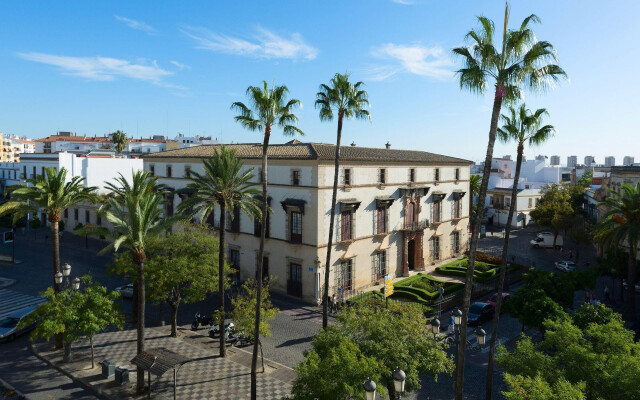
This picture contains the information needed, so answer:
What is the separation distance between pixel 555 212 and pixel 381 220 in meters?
26.5

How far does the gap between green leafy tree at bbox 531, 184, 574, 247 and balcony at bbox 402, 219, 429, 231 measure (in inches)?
730

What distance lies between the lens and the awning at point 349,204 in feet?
115

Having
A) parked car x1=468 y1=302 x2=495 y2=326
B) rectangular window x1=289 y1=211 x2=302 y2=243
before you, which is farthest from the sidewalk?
parked car x1=468 y1=302 x2=495 y2=326

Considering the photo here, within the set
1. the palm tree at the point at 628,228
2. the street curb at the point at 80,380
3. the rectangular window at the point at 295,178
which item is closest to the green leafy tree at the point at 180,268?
the street curb at the point at 80,380

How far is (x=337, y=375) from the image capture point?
14.3 m

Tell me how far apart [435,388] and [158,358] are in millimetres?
12637

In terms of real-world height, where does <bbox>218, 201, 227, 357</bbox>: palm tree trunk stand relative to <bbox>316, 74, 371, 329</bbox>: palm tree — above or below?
below

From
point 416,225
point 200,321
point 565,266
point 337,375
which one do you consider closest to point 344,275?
point 416,225

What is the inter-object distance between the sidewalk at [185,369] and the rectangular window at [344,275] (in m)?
10.6

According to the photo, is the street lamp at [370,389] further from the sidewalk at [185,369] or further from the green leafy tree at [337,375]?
the sidewalk at [185,369]

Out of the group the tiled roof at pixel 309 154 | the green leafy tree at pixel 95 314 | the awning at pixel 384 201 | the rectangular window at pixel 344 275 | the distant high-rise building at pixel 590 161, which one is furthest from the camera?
the distant high-rise building at pixel 590 161

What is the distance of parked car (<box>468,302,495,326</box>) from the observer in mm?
30328

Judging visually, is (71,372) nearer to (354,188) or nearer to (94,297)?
(94,297)

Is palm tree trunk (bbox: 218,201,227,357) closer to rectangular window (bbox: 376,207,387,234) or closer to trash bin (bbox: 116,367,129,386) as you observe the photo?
trash bin (bbox: 116,367,129,386)
